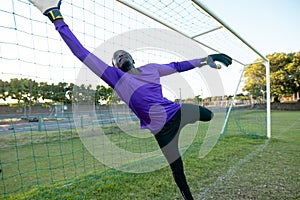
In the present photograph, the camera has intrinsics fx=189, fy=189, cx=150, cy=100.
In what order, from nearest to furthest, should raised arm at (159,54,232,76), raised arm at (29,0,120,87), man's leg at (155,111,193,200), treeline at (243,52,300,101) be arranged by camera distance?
1. raised arm at (29,0,120,87)
2. man's leg at (155,111,193,200)
3. raised arm at (159,54,232,76)
4. treeline at (243,52,300,101)

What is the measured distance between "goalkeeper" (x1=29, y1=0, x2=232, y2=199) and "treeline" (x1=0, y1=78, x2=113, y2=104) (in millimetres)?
1399

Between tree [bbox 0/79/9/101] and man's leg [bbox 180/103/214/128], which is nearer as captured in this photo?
man's leg [bbox 180/103/214/128]

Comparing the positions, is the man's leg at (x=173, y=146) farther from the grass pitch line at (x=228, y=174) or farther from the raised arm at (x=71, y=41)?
the grass pitch line at (x=228, y=174)

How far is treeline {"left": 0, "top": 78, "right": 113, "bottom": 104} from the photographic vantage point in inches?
96.3

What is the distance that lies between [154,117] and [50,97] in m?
2.12

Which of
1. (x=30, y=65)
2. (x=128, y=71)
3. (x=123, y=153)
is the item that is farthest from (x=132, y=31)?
(x=123, y=153)

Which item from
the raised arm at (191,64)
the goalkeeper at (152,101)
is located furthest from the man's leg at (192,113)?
the raised arm at (191,64)

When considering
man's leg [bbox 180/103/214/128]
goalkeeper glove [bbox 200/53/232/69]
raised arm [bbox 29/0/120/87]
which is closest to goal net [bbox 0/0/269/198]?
goalkeeper glove [bbox 200/53/232/69]

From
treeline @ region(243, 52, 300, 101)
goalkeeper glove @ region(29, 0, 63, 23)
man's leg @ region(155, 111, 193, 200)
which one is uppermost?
treeline @ region(243, 52, 300, 101)

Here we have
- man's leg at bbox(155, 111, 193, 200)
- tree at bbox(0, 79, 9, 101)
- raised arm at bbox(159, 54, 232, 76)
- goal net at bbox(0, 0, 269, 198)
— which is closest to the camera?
man's leg at bbox(155, 111, 193, 200)

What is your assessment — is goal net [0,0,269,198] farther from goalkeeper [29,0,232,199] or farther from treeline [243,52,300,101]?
treeline [243,52,300,101]

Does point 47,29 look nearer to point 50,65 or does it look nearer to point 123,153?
point 50,65

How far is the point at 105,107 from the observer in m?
4.41

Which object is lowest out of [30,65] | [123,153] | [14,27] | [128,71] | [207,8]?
[123,153]
